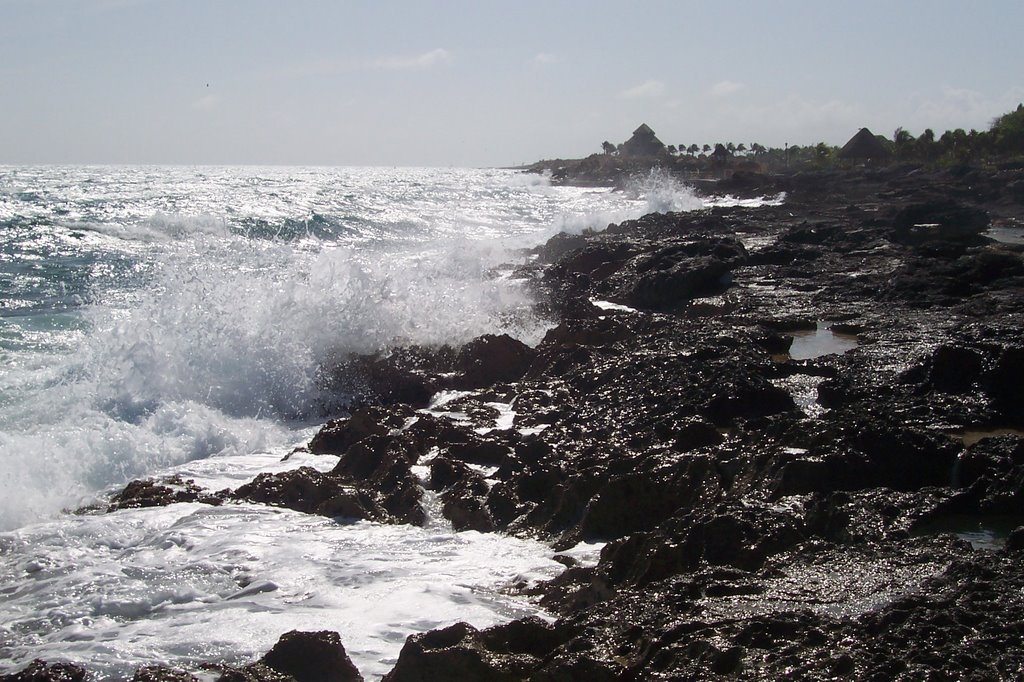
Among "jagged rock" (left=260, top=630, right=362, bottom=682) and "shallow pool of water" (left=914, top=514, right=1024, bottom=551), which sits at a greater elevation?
"shallow pool of water" (left=914, top=514, right=1024, bottom=551)

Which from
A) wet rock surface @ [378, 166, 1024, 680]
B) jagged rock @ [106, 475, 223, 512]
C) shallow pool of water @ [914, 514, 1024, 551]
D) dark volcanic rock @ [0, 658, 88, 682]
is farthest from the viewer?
jagged rock @ [106, 475, 223, 512]

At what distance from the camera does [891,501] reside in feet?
16.0

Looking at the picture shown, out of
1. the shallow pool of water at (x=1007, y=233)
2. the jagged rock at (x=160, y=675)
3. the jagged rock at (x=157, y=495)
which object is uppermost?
the shallow pool of water at (x=1007, y=233)

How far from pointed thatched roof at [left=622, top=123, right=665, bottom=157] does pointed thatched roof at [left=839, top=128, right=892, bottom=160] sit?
2558cm

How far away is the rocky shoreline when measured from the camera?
344 centimetres

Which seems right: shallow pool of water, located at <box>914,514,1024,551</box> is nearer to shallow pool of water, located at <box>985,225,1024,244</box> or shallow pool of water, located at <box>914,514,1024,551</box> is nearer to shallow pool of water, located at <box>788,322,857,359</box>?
shallow pool of water, located at <box>788,322,857,359</box>

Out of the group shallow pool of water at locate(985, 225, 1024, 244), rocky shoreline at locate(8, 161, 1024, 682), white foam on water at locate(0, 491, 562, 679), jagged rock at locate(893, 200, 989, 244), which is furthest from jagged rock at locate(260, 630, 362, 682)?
shallow pool of water at locate(985, 225, 1024, 244)

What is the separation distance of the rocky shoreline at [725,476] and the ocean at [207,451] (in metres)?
0.42

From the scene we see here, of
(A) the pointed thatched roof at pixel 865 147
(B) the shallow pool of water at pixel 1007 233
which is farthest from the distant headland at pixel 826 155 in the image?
(B) the shallow pool of water at pixel 1007 233

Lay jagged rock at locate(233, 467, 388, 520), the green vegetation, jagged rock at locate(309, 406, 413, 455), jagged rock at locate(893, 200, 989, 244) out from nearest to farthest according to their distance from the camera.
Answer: jagged rock at locate(233, 467, 388, 520) < jagged rock at locate(309, 406, 413, 455) < jagged rock at locate(893, 200, 989, 244) < the green vegetation

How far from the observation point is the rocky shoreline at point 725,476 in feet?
11.3

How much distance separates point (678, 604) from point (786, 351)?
607 cm

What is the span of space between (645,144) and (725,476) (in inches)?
2874

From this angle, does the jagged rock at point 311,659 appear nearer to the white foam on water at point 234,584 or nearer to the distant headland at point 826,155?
the white foam on water at point 234,584
